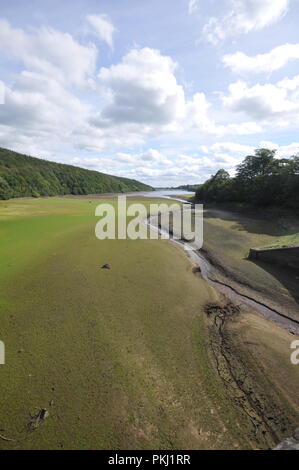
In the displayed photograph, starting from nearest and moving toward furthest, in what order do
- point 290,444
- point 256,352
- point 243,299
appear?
point 290,444 → point 256,352 → point 243,299

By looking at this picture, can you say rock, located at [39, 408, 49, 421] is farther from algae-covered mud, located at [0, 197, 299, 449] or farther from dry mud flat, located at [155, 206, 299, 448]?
dry mud flat, located at [155, 206, 299, 448]

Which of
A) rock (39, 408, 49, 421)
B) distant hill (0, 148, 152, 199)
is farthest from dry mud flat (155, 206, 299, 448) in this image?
distant hill (0, 148, 152, 199)

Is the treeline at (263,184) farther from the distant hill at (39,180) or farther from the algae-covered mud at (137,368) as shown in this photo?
the distant hill at (39,180)

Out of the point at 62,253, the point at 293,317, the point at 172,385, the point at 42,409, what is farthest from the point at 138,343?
the point at 62,253

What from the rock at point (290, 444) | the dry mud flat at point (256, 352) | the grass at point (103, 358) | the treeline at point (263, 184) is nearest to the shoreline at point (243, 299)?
the dry mud flat at point (256, 352)

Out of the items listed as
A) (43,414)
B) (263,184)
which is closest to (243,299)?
(43,414)

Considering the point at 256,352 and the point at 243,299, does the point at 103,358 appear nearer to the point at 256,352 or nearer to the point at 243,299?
the point at 256,352

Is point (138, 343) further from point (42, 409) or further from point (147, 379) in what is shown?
point (42, 409)
